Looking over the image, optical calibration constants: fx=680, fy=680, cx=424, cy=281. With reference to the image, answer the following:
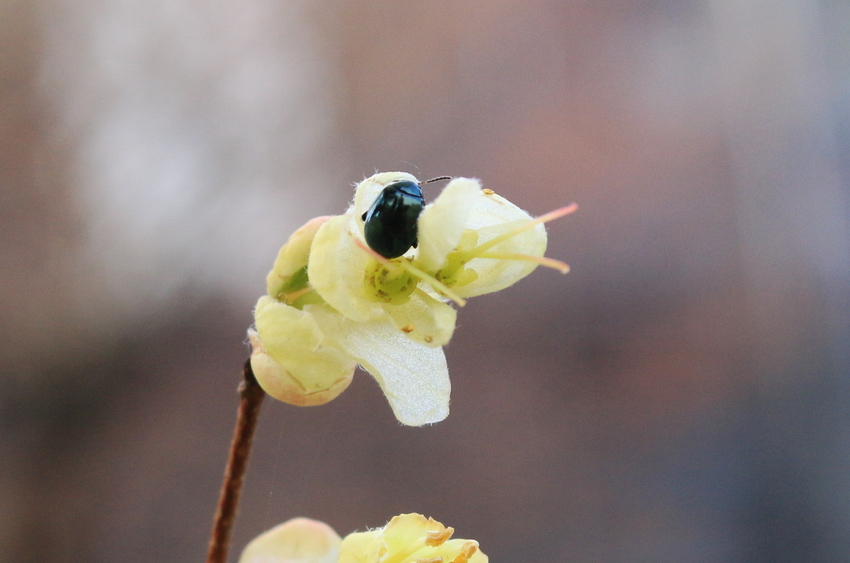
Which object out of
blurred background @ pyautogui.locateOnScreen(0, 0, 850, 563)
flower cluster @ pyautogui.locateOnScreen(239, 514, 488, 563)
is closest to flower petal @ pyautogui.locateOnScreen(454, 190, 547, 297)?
flower cluster @ pyautogui.locateOnScreen(239, 514, 488, 563)

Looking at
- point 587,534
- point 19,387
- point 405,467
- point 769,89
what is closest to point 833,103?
point 769,89

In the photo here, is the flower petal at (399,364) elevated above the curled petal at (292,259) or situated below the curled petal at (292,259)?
below

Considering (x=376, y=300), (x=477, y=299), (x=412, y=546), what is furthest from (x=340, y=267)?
(x=477, y=299)

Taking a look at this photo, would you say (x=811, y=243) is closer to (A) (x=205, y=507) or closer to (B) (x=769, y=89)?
(B) (x=769, y=89)

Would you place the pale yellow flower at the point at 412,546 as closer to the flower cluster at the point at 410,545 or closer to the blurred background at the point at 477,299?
the flower cluster at the point at 410,545

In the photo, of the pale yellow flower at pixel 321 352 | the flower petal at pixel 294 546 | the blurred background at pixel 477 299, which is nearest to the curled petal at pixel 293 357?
the pale yellow flower at pixel 321 352

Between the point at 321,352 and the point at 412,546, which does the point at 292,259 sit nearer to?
the point at 321,352

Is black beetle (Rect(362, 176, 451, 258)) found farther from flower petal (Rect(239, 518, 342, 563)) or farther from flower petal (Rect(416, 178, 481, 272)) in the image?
flower petal (Rect(239, 518, 342, 563))

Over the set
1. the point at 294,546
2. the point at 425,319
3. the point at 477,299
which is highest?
the point at 477,299
